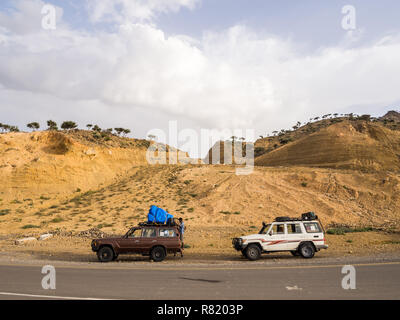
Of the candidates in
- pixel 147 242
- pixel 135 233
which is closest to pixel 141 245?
pixel 147 242

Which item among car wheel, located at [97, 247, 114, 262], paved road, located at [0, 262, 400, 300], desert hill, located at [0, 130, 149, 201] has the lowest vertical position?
car wheel, located at [97, 247, 114, 262]

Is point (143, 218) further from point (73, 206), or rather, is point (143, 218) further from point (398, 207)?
point (398, 207)

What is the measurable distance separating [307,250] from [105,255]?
9430mm

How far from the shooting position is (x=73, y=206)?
3309 centimetres

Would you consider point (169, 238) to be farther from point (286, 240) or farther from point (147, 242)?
point (286, 240)

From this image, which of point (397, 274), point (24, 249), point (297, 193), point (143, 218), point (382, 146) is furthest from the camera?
point (382, 146)

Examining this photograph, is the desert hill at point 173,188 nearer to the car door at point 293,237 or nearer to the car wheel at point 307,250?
the car door at point 293,237

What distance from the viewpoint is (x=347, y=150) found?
49.7 metres

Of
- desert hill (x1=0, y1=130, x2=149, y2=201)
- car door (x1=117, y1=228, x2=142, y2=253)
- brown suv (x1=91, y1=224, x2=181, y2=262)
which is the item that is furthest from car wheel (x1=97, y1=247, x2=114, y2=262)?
desert hill (x1=0, y1=130, x2=149, y2=201)

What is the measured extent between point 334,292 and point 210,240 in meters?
14.1

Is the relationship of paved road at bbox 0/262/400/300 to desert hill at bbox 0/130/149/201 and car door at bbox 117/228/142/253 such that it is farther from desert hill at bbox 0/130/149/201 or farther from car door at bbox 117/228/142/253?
desert hill at bbox 0/130/149/201

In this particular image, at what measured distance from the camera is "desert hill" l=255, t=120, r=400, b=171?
154ft

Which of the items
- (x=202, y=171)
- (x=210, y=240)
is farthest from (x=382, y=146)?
(x=210, y=240)

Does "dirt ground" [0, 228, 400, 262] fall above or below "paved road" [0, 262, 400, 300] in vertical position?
below
